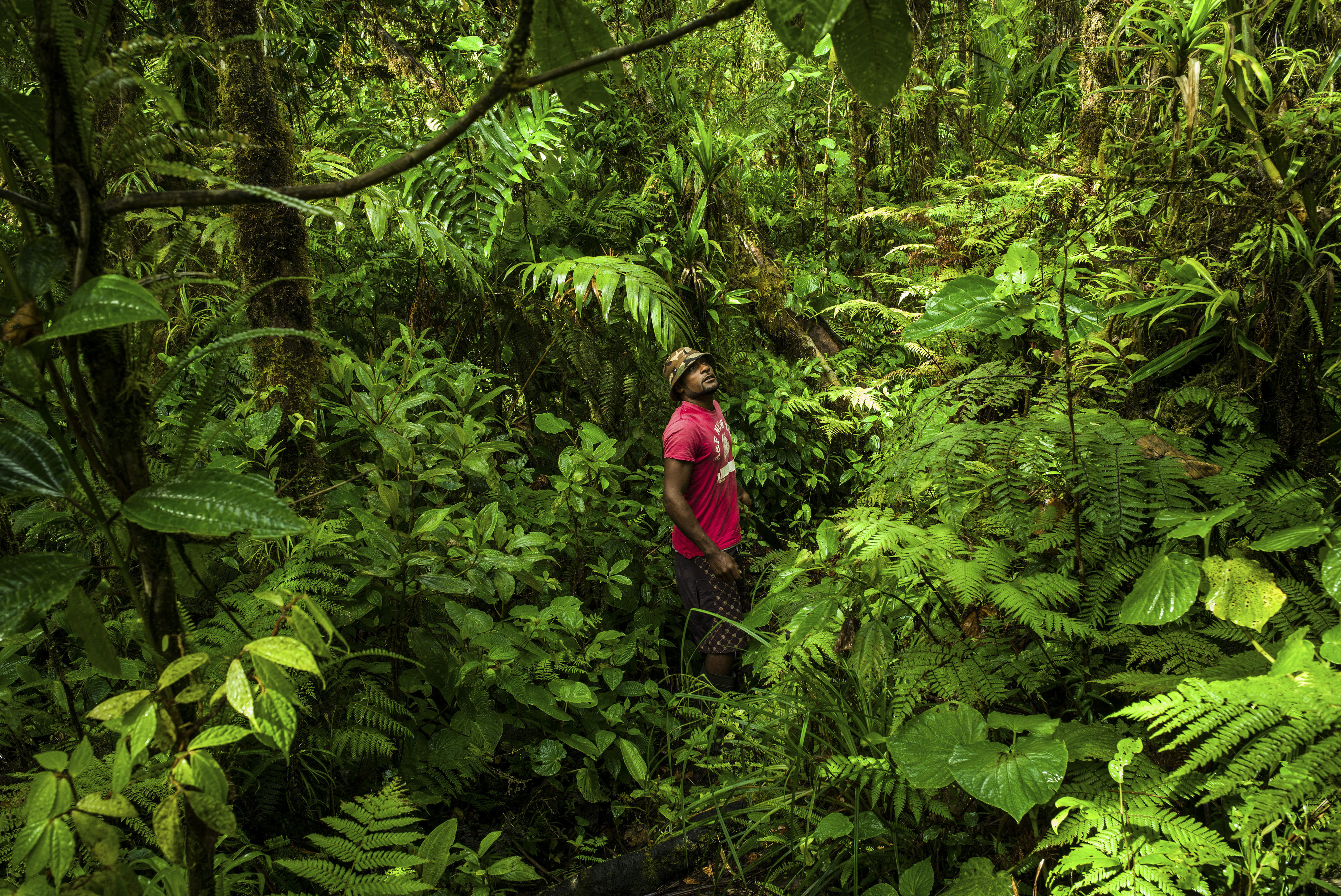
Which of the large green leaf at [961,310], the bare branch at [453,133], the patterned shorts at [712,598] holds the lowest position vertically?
the patterned shorts at [712,598]

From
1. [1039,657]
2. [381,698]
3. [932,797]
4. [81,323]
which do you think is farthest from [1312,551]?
[381,698]

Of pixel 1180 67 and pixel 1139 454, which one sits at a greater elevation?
pixel 1180 67

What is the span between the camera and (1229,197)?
220cm

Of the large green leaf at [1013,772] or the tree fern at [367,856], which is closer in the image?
the large green leaf at [1013,772]

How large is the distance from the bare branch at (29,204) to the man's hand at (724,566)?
323 cm

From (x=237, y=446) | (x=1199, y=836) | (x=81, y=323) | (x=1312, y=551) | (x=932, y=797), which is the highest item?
(x=81, y=323)

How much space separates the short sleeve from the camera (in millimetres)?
3812

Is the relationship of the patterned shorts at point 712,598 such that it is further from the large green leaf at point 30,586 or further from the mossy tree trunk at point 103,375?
the large green leaf at point 30,586

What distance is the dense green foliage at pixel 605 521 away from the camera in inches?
35.0

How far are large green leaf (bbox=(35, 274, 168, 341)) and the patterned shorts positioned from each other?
11.0 ft

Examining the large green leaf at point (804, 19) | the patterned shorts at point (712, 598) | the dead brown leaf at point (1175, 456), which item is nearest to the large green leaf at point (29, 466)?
the large green leaf at point (804, 19)

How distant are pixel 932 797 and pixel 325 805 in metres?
1.93

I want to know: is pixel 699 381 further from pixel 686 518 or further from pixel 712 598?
pixel 712 598

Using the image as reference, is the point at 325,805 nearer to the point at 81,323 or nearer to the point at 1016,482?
the point at 81,323
